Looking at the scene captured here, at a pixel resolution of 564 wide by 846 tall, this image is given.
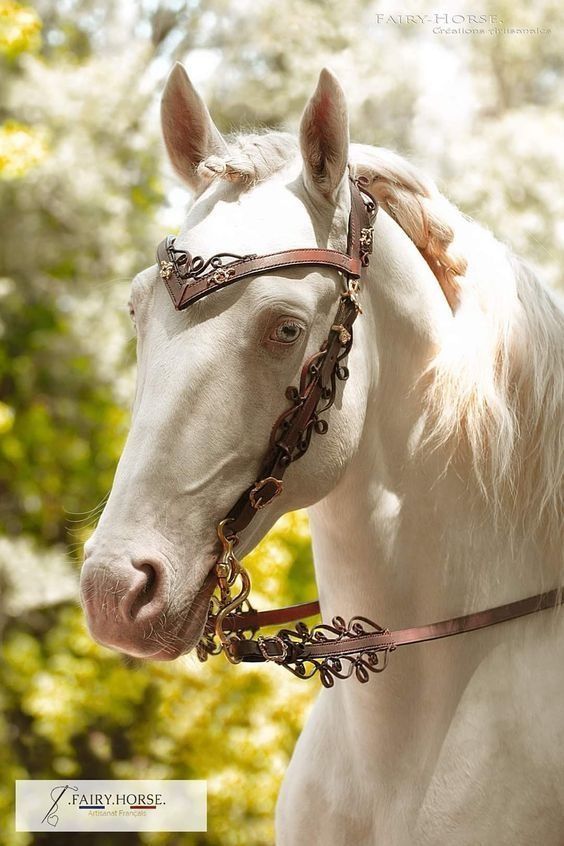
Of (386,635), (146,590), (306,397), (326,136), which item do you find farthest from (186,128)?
(386,635)

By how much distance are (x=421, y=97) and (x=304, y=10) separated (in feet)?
3.54

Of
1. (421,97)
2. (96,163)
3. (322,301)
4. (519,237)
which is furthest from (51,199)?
(322,301)

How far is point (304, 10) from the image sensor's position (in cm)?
656

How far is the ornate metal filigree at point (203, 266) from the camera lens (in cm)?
129

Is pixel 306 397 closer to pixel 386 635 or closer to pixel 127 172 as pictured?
pixel 386 635

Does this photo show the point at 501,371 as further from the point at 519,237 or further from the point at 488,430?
the point at 519,237

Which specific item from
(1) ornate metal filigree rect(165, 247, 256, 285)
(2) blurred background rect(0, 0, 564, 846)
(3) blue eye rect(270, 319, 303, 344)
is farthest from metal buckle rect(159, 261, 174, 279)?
(2) blurred background rect(0, 0, 564, 846)

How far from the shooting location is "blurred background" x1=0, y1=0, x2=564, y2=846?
20.3 ft

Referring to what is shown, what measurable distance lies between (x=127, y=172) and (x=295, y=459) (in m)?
6.07

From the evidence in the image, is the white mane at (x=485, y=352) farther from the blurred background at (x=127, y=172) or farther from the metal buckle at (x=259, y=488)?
the blurred background at (x=127, y=172)

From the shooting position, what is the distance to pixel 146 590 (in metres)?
1.22

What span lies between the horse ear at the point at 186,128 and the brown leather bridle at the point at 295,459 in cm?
25

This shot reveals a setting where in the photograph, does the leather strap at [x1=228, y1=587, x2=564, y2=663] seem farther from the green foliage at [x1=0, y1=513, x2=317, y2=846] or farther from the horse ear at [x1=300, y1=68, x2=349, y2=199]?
the green foliage at [x1=0, y1=513, x2=317, y2=846]

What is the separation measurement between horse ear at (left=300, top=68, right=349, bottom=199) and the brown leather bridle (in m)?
0.06
